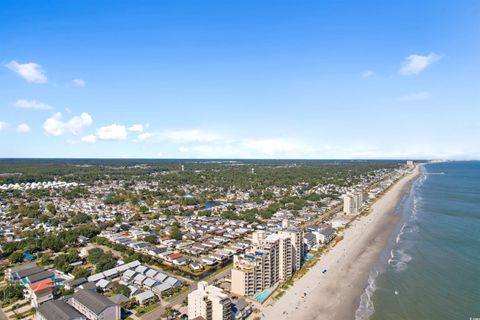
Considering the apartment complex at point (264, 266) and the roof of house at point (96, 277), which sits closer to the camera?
the apartment complex at point (264, 266)

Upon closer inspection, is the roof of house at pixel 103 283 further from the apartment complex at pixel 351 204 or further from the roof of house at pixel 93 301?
the apartment complex at pixel 351 204

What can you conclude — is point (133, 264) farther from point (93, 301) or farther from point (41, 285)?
point (93, 301)

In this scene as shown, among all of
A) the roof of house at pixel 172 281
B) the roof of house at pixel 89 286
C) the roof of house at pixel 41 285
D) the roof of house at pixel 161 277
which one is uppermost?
the roof of house at pixel 41 285

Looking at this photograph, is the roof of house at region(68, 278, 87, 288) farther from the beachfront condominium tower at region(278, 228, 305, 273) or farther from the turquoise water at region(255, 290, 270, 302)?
the beachfront condominium tower at region(278, 228, 305, 273)

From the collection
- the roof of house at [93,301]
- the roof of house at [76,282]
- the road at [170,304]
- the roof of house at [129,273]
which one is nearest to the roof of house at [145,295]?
the road at [170,304]

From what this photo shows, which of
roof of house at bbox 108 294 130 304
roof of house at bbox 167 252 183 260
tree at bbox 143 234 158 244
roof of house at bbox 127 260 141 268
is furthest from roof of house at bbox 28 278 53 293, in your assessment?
tree at bbox 143 234 158 244

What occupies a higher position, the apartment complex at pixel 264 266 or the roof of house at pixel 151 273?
the apartment complex at pixel 264 266

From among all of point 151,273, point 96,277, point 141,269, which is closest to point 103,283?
point 96,277
